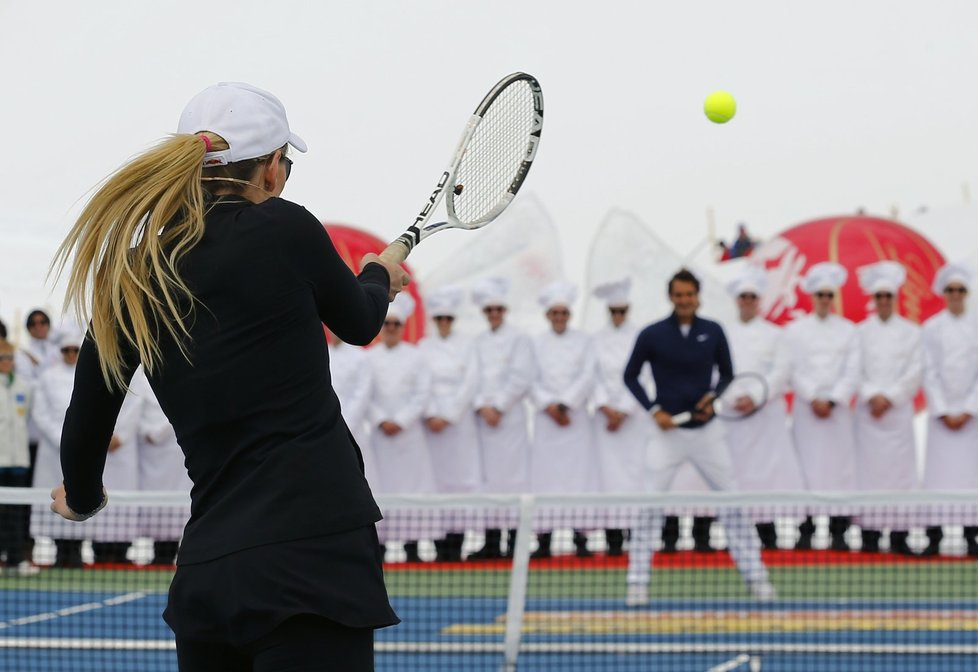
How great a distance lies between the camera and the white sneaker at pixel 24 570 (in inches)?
410

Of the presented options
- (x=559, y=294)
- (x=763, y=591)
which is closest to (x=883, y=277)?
(x=559, y=294)

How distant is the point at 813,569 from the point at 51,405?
19.0ft

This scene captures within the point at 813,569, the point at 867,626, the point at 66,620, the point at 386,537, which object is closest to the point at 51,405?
the point at 386,537

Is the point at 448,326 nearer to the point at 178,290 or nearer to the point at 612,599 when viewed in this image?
the point at 612,599

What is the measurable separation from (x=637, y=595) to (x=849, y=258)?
7.79 metres

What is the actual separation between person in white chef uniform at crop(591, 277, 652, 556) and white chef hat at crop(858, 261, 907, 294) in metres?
1.86

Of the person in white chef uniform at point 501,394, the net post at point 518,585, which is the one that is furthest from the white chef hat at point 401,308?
the net post at point 518,585

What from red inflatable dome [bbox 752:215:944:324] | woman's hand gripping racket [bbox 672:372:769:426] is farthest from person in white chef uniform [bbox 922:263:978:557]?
red inflatable dome [bbox 752:215:944:324]

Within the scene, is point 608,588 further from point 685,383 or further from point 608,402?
point 608,402

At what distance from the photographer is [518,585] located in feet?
21.9

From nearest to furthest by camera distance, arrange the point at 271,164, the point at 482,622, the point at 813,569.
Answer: the point at 271,164 → the point at 482,622 → the point at 813,569

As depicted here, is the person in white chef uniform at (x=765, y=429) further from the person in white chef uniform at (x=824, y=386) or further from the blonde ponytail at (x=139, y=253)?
the blonde ponytail at (x=139, y=253)

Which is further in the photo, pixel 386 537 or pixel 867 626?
pixel 386 537

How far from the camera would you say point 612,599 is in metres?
8.77
